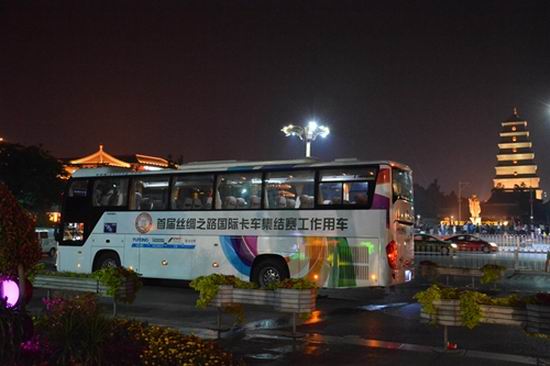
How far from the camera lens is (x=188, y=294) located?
16.6 m

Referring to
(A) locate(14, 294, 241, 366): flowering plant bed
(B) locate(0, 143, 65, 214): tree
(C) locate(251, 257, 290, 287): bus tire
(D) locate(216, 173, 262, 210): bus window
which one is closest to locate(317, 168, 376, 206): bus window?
(D) locate(216, 173, 262, 210): bus window

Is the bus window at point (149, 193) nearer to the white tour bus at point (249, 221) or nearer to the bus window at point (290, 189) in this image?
the white tour bus at point (249, 221)

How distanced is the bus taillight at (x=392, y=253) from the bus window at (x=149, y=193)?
21.6 ft

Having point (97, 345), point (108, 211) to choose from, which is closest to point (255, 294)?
point (97, 345)

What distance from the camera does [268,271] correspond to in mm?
15703

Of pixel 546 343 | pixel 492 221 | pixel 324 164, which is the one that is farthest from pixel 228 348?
pixel 492 221

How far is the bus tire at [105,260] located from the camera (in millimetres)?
18031

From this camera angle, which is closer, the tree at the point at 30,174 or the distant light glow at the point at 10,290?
the distant light glow at the point at 10,290

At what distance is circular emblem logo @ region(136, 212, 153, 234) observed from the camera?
56.9 feet

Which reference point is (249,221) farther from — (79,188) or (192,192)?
(79,188)

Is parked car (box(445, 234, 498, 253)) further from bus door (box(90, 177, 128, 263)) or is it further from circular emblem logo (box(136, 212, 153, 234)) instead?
bus door (box(90, 177, 128, 263))

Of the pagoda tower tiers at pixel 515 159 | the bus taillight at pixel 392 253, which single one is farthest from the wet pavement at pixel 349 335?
the pagoda tower tiers at pixel 515 159

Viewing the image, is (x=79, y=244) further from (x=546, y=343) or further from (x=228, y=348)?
(x=546, y=343)

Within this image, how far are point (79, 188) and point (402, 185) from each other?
9969mm
